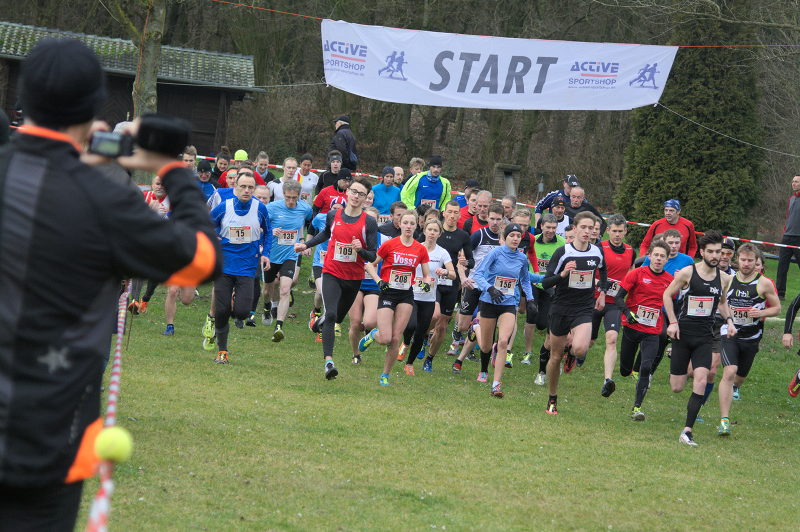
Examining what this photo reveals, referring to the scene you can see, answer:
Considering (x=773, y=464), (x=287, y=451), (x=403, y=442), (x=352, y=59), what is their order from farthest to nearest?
(x=352, y=59) → (x=773, y=464) → (x=403, y=442) → (x=287, y=451)

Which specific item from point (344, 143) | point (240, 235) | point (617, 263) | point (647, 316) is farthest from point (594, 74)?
point (240, 235)

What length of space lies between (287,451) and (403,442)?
50.5 inches

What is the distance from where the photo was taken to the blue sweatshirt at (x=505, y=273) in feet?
40.7

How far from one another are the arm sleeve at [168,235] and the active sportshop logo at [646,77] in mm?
17153

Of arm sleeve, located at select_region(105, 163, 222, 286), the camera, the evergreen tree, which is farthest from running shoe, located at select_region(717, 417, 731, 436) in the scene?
the evergreen tree

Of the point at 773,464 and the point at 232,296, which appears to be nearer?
the point at 773,464

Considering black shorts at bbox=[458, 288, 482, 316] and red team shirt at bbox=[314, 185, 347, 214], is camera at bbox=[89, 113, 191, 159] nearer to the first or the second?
black shorts at bbox=[458, 288, 482, 316]

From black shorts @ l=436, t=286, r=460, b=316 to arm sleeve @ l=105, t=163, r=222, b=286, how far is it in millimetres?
11146

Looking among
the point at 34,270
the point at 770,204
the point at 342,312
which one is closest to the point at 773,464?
the point at 342,312

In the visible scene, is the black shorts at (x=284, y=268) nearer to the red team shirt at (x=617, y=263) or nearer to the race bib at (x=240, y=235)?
the race bib at (x=240, y=235)

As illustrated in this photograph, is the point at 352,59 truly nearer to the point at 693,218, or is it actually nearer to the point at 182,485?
the point at 693,218

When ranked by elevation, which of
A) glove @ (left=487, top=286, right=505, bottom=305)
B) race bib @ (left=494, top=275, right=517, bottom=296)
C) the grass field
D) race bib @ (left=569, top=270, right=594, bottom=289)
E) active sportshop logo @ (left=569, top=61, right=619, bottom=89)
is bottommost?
the grass field

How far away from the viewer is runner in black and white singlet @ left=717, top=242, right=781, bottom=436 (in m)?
11.5

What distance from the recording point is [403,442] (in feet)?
29.7
